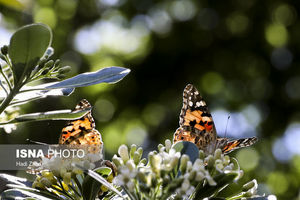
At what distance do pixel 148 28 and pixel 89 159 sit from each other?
9.82m

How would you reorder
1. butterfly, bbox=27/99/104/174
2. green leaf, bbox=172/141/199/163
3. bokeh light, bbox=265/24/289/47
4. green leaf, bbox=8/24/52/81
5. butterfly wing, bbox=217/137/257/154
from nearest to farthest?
1. green leaf, bbox=8/24/52/81
2. green leaf, bbox=172/141/199/163
3. butterfly, bbox=27/99/104/174
4. butterfly wing, bbox=217/137/257/154
5. bokeh light, bbox=265/24/289/47

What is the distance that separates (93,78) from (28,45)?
29cm

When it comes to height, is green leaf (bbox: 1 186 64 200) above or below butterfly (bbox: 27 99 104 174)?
below

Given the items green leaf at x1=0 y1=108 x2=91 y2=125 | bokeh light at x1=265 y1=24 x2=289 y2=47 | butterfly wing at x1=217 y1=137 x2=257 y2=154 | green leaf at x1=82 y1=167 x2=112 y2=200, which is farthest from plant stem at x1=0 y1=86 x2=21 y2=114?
bokeh light at x1=265 y1=24 x2=289 y2=47

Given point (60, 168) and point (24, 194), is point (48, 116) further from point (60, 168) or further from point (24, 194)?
point (24, 194)

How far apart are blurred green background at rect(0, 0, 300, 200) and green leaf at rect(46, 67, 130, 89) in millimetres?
7389

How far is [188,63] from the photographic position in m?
11.1

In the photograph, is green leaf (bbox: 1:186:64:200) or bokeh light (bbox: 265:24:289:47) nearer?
green leaf (bbox: 1:186:64:200)

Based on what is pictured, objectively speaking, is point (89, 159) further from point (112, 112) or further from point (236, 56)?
point (236, 56)

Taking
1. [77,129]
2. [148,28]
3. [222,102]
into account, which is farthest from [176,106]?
[77,129]

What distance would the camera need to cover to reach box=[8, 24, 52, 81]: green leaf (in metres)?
1.31

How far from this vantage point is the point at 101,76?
5.11 feet

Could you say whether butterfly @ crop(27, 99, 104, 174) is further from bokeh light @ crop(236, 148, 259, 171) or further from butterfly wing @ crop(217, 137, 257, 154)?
bokeh light @ crop(236, 148, 259, 171)

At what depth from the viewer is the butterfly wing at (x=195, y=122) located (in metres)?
2.28
